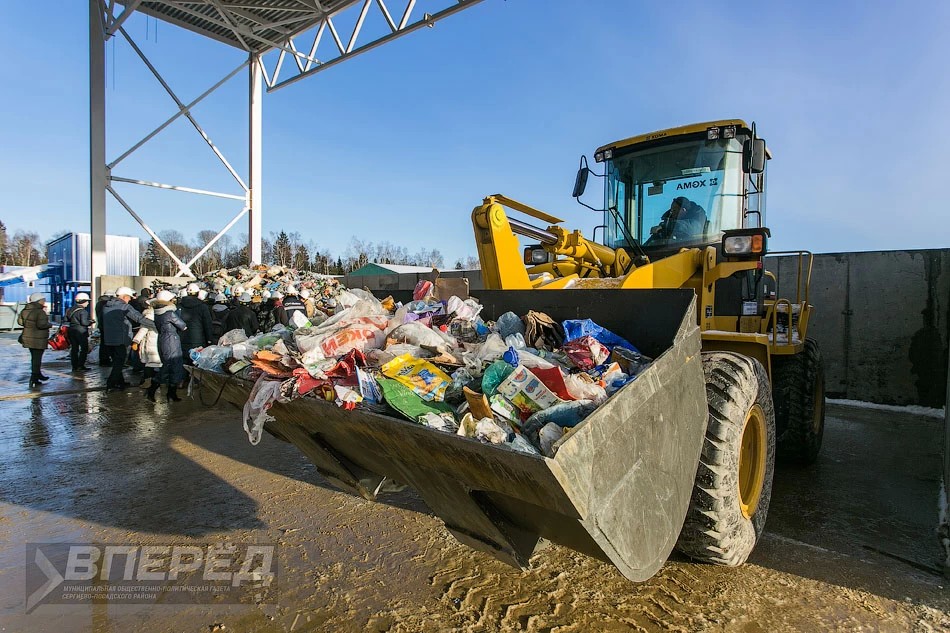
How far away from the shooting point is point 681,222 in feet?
14.5

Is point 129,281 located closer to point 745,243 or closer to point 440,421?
point 440,421

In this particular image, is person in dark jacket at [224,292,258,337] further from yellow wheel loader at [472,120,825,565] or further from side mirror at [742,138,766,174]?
side mirror at [742,138,766,174]

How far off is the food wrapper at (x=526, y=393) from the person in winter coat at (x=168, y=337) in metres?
6.33

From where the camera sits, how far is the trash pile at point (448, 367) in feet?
6.47

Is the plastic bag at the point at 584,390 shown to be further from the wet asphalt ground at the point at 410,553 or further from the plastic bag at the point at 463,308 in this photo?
the plastic bag at the point at 463,308

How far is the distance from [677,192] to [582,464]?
3.51 meters

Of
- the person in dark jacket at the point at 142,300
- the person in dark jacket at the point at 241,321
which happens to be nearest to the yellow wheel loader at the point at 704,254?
the person in dark jacket at the point at 241,321

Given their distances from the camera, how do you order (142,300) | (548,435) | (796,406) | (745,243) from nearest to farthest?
(548,435), (745,243), (796,406), (142,300)

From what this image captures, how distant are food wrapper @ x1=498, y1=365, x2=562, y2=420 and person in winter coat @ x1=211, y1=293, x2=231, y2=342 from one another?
7.38 meters

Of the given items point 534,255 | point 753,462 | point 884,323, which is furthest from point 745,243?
point 884,323

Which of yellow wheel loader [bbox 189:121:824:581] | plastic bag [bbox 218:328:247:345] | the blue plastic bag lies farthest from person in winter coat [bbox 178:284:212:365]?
the blue plastic bag

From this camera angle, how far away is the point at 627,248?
15.5 ft

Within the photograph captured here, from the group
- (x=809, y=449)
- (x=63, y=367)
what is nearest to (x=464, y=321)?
(x=809, y=449)

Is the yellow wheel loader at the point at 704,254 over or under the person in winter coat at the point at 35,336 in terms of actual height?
over
